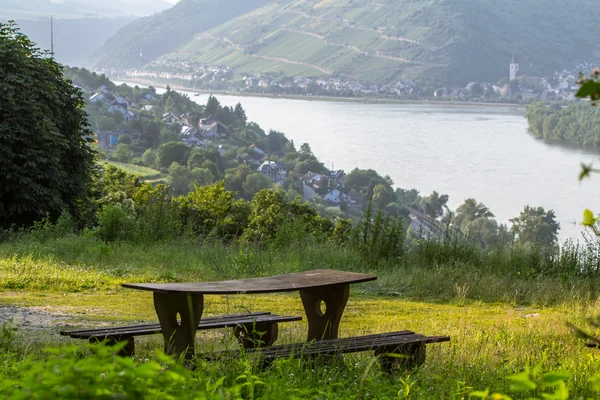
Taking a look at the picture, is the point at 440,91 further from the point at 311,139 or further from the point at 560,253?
the point at 560,253

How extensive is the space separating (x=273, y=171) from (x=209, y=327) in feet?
166

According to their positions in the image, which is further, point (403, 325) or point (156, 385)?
point (403, 325)

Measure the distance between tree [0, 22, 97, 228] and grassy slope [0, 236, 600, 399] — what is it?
13.1 feet

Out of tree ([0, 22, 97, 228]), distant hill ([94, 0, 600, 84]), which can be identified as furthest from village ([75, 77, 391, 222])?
distant hill ([94, 0, 600, 84])

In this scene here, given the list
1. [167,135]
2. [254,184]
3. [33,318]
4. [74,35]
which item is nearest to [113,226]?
[33,318]

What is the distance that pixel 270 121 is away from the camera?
8112cm

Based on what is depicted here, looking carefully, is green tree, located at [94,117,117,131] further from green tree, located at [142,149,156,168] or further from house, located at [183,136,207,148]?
green tree, located at [142,149,156,168]

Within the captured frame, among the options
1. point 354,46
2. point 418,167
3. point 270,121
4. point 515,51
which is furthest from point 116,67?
point 418,167

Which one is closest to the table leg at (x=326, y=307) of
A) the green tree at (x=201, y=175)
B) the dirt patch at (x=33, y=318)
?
the dirt patch at (x=33, y=318)

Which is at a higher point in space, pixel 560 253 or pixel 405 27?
pixel 405 27

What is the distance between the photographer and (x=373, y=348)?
3.91 metres

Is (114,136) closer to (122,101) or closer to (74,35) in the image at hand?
(122,101)

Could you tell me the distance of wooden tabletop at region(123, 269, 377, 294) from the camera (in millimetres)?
3649

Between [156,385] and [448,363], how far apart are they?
2.49 m
